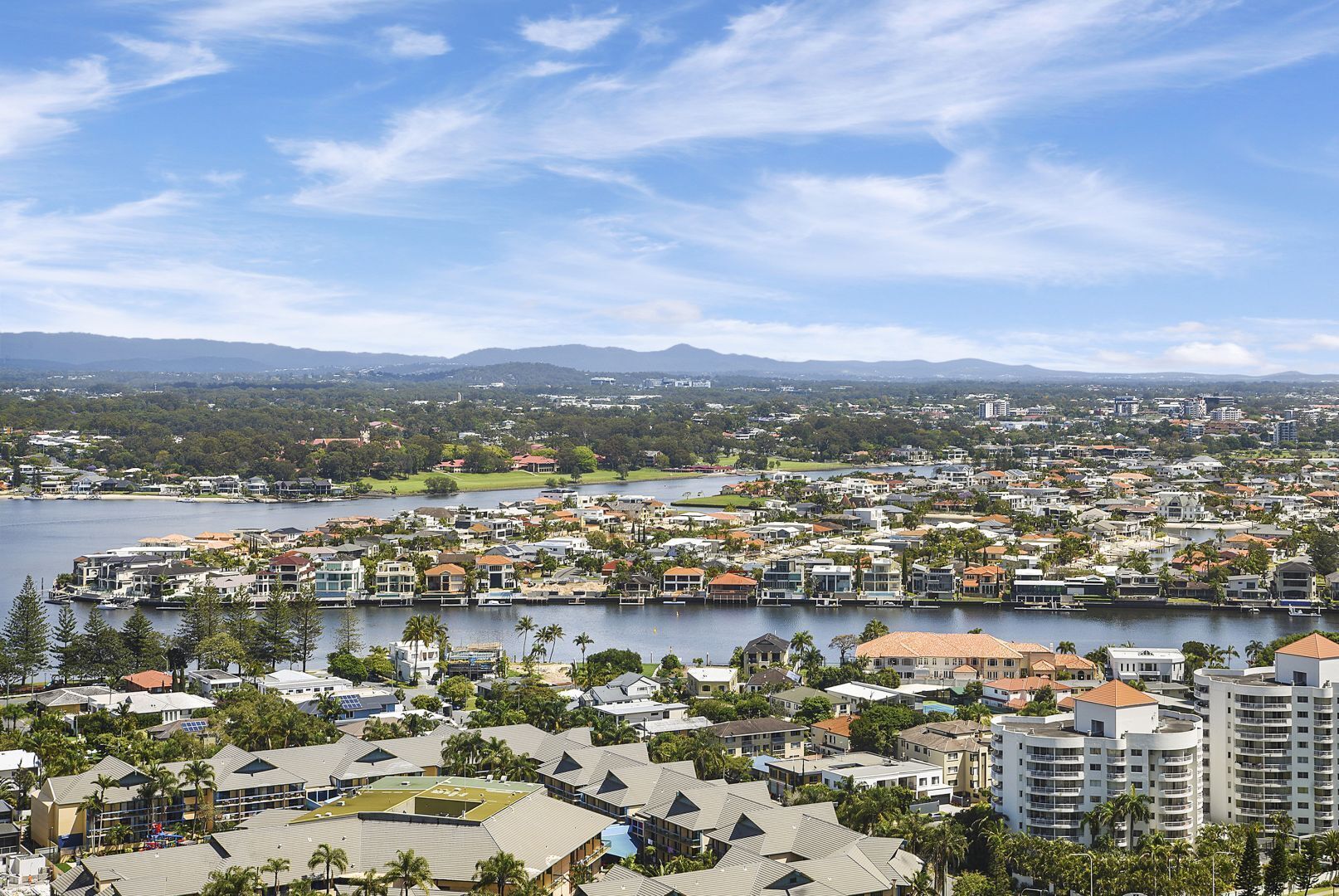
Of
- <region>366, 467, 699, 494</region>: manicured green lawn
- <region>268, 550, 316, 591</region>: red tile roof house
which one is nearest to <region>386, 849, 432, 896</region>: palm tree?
<region>268, 550, 316, 591</region>: red tile roof house

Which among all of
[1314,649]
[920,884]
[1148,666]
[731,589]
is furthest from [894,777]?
[731,589]

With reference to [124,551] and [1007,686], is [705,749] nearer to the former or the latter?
[1007,686]

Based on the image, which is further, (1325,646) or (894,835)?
(1325,646)

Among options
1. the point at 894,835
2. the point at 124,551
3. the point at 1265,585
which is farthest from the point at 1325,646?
the point at 124,551

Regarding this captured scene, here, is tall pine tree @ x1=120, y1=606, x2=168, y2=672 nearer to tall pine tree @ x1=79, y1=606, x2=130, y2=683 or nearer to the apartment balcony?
tall pine tree @ x1=79, y1=606, x2=130, y2=683

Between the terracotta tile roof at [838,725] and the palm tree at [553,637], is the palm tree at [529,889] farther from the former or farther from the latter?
the palm tree at [553,637]
